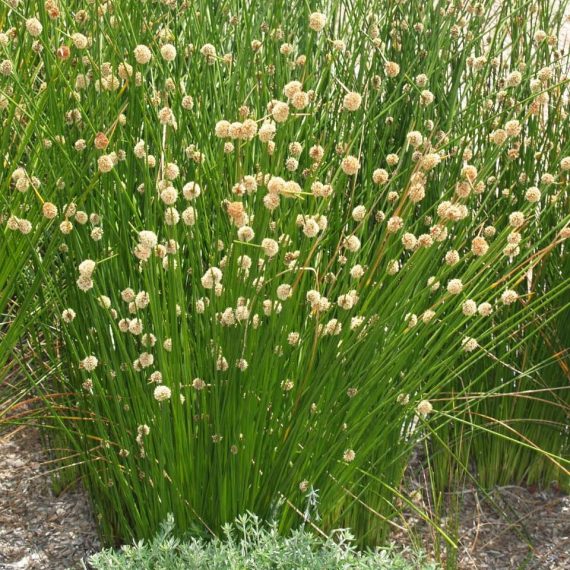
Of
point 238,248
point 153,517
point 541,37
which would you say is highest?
point 541,37

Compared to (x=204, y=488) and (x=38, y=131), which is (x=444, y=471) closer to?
(x=204, y=488)

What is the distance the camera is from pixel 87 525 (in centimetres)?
283

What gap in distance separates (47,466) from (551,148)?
79.7 inches

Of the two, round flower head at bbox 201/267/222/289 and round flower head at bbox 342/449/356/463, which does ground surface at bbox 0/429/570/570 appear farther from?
round flower head at bbox 201/267/222/289

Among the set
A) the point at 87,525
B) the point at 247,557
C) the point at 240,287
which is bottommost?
the point at 87,525

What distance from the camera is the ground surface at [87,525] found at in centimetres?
277

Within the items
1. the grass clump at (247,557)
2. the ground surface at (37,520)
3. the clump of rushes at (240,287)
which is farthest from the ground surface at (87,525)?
the grass clump at (247,557)

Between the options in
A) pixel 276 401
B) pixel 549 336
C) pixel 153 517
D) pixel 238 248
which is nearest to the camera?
pixel 238 248

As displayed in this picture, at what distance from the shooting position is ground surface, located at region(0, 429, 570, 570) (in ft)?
9.09

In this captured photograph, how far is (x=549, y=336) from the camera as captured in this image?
3023mm

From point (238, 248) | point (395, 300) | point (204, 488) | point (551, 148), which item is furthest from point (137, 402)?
point (551, 148)

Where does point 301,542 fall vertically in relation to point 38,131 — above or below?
below

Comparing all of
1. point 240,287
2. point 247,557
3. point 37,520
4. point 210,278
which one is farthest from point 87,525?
point 210,278

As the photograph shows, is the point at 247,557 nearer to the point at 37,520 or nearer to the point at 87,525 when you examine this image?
the point at 87,525
